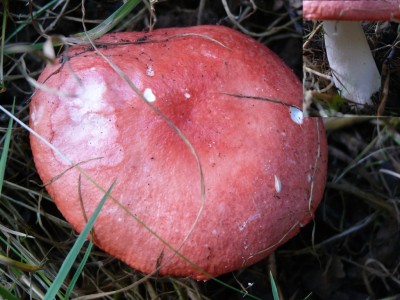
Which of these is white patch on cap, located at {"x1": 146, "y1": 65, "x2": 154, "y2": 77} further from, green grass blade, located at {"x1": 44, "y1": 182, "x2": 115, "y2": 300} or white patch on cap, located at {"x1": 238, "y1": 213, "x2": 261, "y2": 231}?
white patch on cap, located at {"x1": 238, "y1": 213, "x2": 261, "y2": 231}

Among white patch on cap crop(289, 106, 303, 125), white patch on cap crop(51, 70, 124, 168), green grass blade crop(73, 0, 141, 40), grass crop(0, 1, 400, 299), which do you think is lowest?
grass crop(0, 1, 400, 299)

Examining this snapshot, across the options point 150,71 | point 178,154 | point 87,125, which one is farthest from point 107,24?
point 178,154

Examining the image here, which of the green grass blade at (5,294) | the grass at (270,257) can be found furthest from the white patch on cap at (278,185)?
the green grass blade at (5,294)

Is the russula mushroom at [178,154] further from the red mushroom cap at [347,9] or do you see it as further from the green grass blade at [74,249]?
the red mushroom cap at [347,9]

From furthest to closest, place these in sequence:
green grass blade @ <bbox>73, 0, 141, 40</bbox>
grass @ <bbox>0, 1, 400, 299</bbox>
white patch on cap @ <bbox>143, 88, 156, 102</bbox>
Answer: grass @ <bbox>0, 1, 400, 299</bbox>, green grass blade @ <bbox>73, 0, 141, 40</bbox>, white patch on cap @ <bbox>143, 88, 156, 102</bbox>

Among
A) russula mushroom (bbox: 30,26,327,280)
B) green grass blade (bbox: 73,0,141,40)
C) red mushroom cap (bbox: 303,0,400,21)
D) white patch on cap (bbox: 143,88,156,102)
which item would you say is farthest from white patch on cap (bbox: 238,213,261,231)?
green grass blade (bbox: 73,0,141,40)

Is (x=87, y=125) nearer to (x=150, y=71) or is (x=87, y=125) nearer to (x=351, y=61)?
(x=150, y=71)

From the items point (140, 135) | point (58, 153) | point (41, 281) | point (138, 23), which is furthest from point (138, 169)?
point (138, 23)
